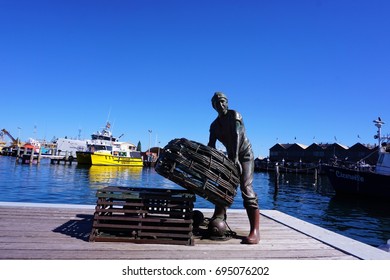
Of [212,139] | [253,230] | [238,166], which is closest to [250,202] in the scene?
[253,230]

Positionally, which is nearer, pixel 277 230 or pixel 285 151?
pixel 277 230

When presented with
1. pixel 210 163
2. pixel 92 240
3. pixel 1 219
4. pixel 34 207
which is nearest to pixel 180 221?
pixel 210 163

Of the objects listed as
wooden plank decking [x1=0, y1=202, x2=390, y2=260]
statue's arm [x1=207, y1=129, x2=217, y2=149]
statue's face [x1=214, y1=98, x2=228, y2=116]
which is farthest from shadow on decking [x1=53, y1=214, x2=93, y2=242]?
Answer: statue's face [x1=214, y1=98, x2=228, y2=116]

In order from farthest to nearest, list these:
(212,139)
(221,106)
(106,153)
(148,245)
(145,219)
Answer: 1. (106,153)
2. (212,139)
3. (221,106)
4. (145,219)
5. (148,245)

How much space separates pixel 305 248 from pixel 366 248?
984 millimetres

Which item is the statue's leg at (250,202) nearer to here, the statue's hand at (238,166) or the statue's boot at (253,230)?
the statue's boot at (253,230)

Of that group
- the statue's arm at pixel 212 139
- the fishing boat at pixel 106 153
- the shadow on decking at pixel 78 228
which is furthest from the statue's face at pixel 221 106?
the fishing boat at pixel 106 153

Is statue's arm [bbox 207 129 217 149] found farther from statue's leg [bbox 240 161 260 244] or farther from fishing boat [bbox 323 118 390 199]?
fishing boat [bbox 323 118 390 199]

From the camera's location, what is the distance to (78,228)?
5609mm

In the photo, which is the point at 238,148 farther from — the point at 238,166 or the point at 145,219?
the point at 145,219

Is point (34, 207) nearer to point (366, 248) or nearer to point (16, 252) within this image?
point (16, 252)

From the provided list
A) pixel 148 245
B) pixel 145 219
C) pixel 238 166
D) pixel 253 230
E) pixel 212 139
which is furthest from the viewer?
pixel 212 139

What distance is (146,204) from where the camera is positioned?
4.93m

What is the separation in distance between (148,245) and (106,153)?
58.7 metres
